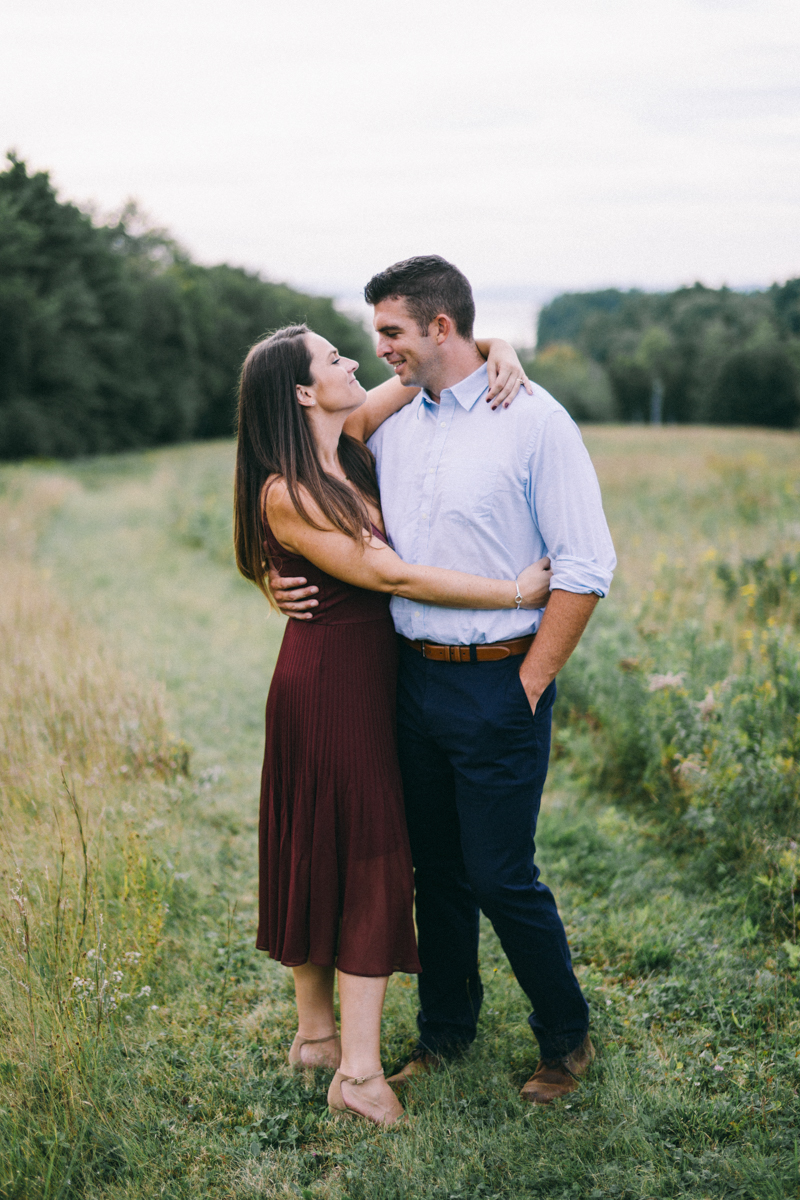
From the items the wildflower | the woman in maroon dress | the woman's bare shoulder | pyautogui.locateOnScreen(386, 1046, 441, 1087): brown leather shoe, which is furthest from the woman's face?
the wildflower

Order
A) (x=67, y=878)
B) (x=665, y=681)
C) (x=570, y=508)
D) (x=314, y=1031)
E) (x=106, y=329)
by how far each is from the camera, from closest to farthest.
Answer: (x=570, y=508) < (x=314, y=1031) < (x=67, y=878) < (x=665, y=681) < (x=106, y=329)

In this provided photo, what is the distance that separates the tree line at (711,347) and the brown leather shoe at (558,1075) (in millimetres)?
6056

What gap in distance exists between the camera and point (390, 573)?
8.49ft

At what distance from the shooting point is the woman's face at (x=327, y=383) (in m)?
2.72

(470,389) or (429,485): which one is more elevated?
(470,389)

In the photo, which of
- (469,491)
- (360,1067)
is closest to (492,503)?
(469,491)

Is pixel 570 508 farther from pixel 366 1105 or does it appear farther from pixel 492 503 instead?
pixel 366 1105

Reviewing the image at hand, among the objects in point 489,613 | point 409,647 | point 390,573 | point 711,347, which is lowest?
point 409,647

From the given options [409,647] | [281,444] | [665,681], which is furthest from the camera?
[665,681]

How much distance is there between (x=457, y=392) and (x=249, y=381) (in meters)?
0.66

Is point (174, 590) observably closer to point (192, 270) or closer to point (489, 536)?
point (489, 536)

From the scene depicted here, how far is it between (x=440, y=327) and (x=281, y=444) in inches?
24.1

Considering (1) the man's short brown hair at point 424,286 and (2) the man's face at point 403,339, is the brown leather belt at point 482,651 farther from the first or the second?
(1) the man's short brown hair at point 424,286

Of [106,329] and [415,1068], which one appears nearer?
[415,1068]
